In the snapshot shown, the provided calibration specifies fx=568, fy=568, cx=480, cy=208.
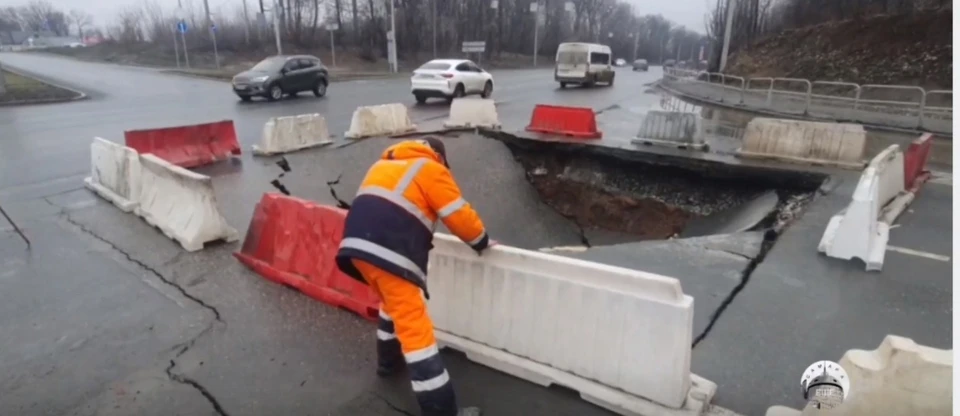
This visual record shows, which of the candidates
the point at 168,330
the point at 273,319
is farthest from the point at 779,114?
the point at 168,330

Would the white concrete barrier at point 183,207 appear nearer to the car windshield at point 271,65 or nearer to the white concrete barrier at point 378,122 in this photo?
the white concrete barrier at point 378,122

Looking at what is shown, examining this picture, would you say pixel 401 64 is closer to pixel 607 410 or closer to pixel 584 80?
pixel 584 80

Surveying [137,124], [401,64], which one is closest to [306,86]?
[137,124]

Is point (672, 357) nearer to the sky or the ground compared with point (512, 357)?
nearer to the sky

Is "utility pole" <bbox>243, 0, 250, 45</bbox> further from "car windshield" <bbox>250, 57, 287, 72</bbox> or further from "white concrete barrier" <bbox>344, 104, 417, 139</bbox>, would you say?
"white concrete barrier" <bbox>344, 104, 417, 139</bbox>

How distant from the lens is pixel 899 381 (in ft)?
7.36

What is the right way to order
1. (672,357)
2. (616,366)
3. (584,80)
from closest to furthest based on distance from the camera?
(672,357) < (616,366) < (584,80)

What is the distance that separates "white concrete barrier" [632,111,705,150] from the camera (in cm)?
1065

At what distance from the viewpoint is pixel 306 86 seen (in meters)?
21.2

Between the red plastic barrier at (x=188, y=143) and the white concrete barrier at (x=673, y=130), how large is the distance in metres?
7.74

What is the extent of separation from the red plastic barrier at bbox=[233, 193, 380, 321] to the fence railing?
12002mm

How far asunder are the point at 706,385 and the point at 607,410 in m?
0.58

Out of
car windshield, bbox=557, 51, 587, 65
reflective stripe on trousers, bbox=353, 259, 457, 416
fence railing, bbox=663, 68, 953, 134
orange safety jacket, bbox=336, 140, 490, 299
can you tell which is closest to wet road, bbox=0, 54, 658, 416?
reflective stripe on trousers, bbox=353, 259, 457, 416

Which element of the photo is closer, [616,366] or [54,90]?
[616,366]
